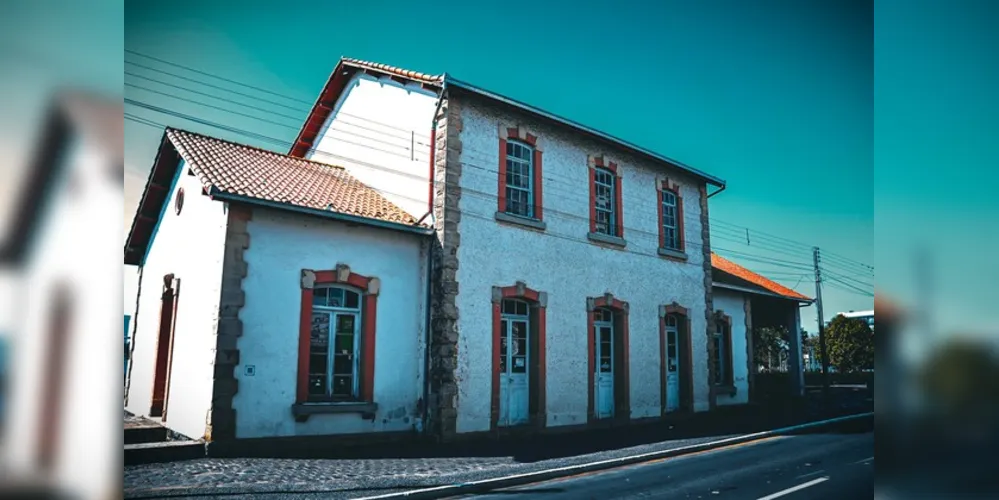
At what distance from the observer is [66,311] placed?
130 centimetres

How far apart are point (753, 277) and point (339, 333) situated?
656 inches

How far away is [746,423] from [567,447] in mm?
5581

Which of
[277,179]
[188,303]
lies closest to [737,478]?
[277,179]

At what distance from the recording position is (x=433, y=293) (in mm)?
11133

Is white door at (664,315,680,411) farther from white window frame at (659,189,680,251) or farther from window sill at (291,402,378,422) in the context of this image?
window sill at (291,402,378,422)

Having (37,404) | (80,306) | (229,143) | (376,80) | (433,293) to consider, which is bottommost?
(37,404)

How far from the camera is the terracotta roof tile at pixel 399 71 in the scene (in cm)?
1159

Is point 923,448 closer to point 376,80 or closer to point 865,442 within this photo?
point 865,442

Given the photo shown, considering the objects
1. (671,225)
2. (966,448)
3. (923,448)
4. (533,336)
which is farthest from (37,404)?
(671,225)

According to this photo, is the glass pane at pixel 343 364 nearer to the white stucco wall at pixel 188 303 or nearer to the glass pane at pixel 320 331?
the glass pane at pixel 320 331

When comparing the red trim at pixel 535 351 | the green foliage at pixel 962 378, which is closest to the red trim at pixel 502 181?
the red trim at pixel 535 351

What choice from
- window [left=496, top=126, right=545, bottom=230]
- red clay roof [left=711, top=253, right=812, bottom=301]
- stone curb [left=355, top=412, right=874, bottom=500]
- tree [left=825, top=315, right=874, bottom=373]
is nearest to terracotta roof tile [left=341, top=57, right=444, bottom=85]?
window [left=496, top=126, right=545, bottom=230]

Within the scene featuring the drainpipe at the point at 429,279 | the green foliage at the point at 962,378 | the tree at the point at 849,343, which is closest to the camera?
the green foliage at the point at 962,378

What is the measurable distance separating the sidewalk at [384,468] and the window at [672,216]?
5515mm
